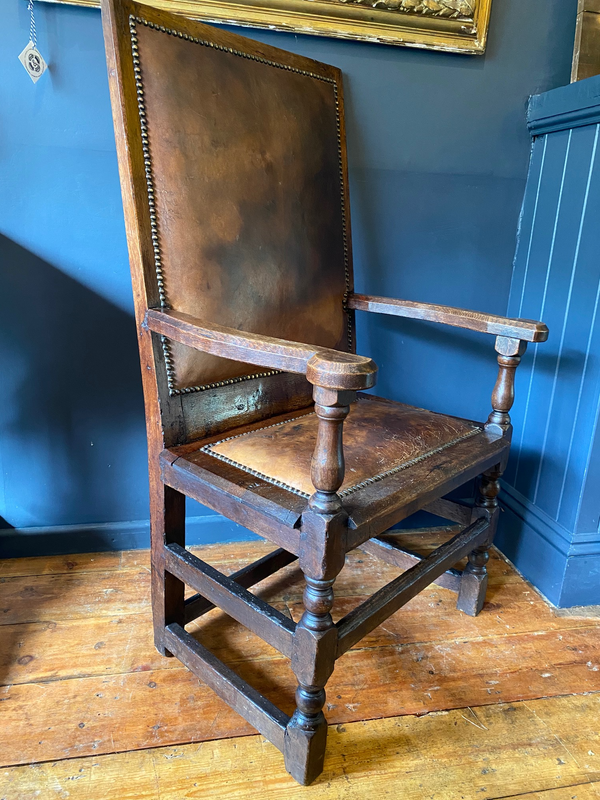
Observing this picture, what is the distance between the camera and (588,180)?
137cm

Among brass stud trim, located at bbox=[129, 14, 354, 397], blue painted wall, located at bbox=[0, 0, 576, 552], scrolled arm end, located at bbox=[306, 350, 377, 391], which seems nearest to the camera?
scrolled arm end, located at bbox=[306, 350, 377, 391]

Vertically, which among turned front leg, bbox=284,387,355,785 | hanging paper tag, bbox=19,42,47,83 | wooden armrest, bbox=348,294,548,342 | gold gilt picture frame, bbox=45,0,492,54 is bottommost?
turned front leg, bbox=284,387,355,785

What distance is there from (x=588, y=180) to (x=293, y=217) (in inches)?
29.2

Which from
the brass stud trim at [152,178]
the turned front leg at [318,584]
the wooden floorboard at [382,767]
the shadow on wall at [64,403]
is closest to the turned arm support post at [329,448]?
the turned front leg at [318,584]

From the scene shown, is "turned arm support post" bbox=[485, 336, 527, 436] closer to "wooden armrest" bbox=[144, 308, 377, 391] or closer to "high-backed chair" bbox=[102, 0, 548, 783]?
"high-backed chair" bbox=[102, 0, 548, 783]

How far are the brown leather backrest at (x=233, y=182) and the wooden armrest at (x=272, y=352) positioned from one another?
0.32ft

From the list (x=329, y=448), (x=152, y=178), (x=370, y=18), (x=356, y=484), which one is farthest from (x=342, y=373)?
(x=370, y=18)

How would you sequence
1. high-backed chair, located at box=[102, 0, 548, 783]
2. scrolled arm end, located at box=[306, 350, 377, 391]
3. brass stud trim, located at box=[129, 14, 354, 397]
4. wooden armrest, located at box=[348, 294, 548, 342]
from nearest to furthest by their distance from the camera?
scrolled arm end, located at box=[306, 350, 377, 391]
high-backed chair, located at box=[102, 0, 548, 783]
brass stud trim, located at box=[129, 14, 354, 397]
wooden armrest, located at box=[348, 294, 548, 342]

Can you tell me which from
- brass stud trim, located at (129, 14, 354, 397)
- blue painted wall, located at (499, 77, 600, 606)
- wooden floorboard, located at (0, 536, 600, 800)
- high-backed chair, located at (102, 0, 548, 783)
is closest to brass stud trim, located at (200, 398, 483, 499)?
high-backed chair, located at (102, 0, 548, 783)

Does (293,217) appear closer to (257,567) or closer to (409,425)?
(409,425)

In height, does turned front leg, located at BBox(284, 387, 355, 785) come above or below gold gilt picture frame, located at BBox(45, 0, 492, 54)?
below

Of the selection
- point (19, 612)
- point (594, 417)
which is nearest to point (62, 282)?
point (19, 612)

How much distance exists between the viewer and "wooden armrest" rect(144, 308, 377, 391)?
0.74 meters

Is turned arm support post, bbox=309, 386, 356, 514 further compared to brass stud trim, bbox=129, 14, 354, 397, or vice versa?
brass stud trim, bbox=129, 14, 354, 397
